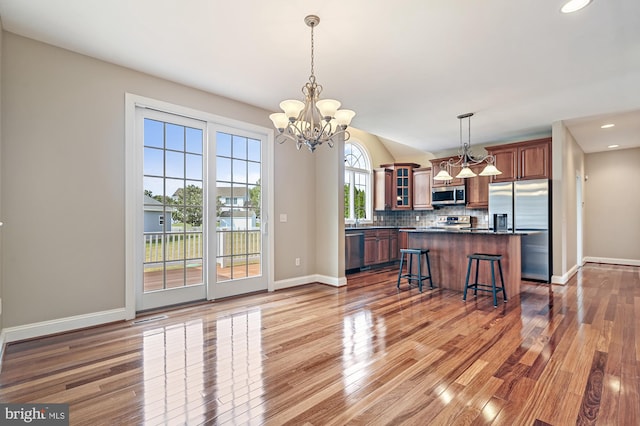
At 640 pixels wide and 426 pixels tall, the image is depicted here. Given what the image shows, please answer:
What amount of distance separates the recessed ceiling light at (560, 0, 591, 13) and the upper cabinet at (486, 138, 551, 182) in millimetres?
3662

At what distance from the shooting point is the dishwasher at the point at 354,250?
6.12 meters

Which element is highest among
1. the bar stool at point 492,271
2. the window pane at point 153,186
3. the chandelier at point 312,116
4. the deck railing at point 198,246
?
the chandelier at point 312,116

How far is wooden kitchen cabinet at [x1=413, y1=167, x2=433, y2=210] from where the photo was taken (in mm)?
7512

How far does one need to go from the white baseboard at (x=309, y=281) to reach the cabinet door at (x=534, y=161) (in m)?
3.80

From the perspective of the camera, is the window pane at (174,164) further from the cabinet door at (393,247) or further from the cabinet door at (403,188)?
the cabinet door at (403,188)

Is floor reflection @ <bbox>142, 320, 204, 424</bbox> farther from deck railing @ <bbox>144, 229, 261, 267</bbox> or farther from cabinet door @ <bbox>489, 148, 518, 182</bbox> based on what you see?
cabinet door @ <bbox>489, 148, 518, 182</bbox>

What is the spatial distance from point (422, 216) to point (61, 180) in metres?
7.03

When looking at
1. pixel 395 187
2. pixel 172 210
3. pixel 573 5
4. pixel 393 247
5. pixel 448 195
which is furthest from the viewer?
pixel 395 187

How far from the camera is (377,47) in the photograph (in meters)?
2.99

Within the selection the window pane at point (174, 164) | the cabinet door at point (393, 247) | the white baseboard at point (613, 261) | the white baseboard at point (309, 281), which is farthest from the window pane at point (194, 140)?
the white baseboard at point (613, 261)

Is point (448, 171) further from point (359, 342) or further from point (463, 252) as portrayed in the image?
point (359, 342)

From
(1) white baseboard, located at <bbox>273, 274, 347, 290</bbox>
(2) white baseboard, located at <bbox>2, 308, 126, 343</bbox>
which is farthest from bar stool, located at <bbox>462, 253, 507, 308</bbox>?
(2) white baseboard, located at <bbox>2, 308, 126, 343</bbox>

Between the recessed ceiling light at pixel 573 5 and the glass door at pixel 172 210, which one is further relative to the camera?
the glass door at pixel 172 210

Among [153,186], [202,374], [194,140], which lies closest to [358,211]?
[194,140]
